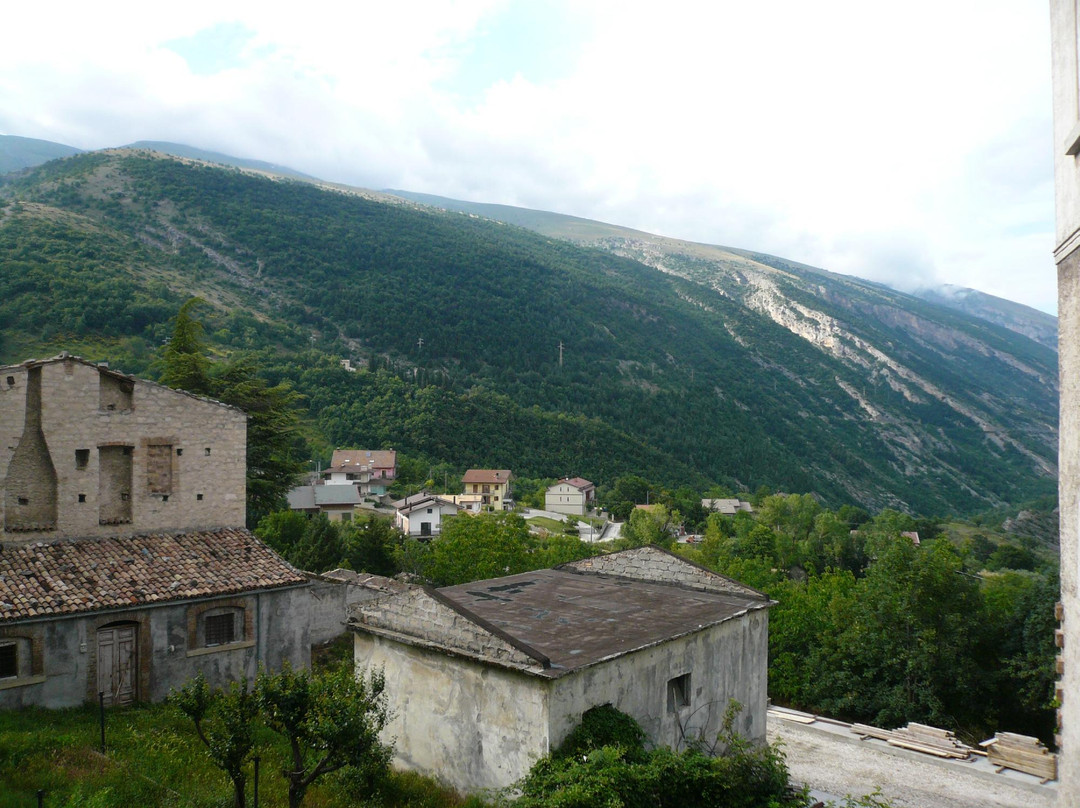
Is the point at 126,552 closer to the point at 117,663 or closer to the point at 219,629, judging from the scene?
the point at 117,663

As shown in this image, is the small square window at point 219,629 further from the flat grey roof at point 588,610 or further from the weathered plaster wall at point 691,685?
the weathered plaster wall at point 691,685

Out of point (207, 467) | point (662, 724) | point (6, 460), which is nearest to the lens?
point (662, 724)

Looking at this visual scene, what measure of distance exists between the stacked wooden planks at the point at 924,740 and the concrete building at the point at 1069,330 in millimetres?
17435

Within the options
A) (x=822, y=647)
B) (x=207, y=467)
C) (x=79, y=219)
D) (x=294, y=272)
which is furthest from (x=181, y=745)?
(x=294, y=272)

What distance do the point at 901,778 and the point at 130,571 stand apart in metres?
18.7

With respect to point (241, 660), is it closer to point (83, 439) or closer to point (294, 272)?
point (83, 439)

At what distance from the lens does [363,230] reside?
16062cm

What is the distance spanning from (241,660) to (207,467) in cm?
515

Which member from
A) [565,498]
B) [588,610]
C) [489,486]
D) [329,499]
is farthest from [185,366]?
[565,498]

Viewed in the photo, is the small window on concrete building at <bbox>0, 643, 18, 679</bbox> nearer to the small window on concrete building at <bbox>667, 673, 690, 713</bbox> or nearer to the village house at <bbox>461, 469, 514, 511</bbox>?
the small window on concrete building at <bbox>667, 673, 690, 713</bbox>

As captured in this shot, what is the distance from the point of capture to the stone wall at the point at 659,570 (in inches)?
651

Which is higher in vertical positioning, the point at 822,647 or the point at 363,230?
the point at 363,230

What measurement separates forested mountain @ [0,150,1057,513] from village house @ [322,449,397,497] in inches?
209

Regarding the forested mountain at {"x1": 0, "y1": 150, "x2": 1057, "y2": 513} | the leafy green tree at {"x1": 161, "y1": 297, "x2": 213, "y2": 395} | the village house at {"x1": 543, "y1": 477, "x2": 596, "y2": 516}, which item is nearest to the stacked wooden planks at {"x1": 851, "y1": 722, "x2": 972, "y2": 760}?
the leafy green tree at {"x1": 161, "y1": 297, "x2": 213, "y2": 395}
